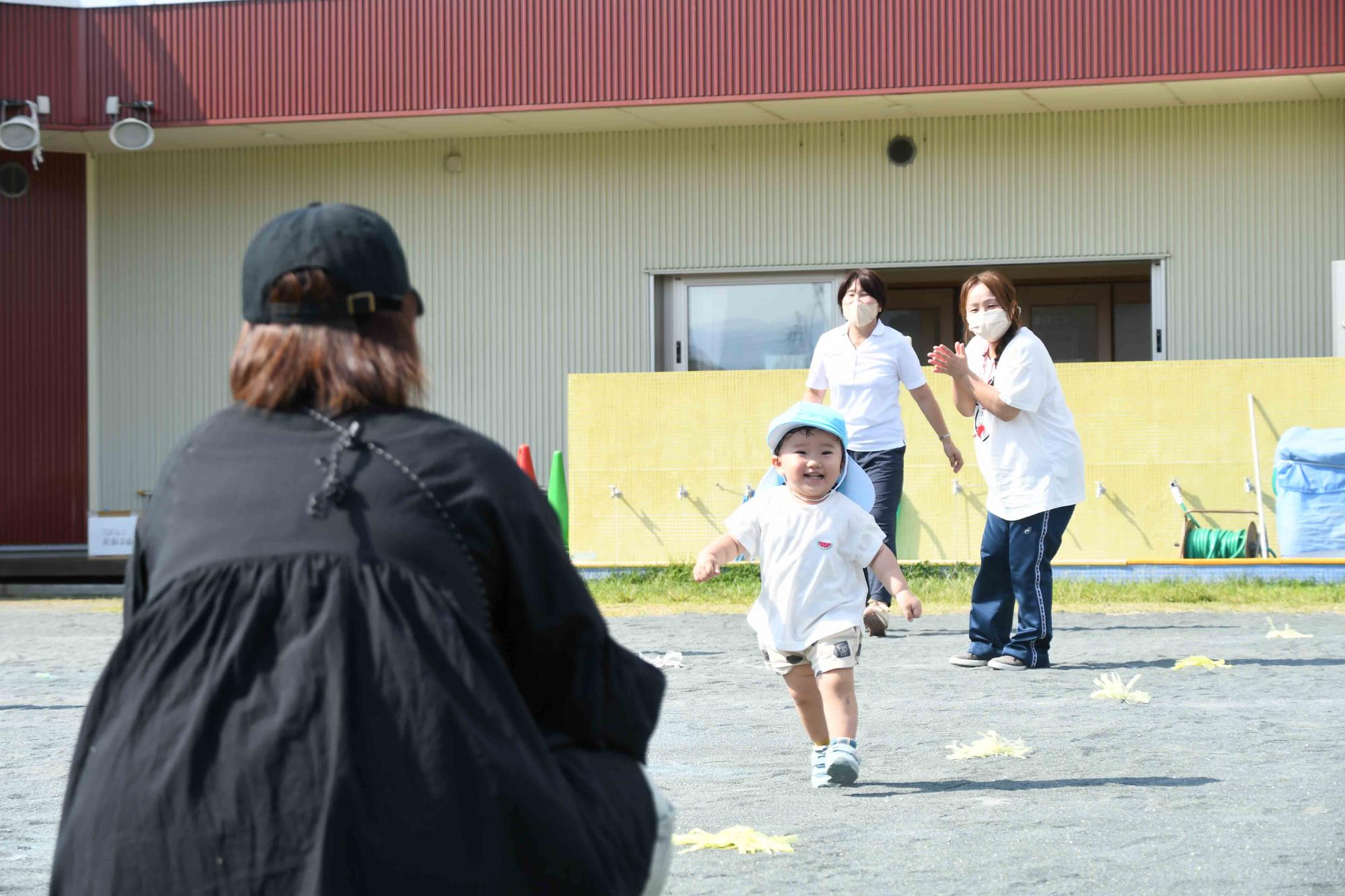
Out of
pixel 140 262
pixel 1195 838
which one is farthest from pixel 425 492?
pixel 140 262

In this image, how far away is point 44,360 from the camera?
1720cm

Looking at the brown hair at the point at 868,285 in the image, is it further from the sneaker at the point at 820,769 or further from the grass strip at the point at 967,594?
the sneaker at the point at 820,769

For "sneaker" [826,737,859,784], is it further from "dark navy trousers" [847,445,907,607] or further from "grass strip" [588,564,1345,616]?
"grass strip" [588,564,1345,616]

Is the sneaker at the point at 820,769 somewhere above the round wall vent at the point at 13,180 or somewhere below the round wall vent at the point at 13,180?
below

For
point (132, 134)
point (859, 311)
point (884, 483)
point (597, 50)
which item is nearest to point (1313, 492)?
point (884, 483)

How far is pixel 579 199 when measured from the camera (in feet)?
55.5

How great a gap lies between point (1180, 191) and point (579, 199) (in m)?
5.82

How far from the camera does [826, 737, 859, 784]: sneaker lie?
198 inches

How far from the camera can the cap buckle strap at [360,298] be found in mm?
2152

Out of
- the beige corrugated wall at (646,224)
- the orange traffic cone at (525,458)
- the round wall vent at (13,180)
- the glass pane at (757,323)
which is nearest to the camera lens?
the orange traffic cone at (525,458)

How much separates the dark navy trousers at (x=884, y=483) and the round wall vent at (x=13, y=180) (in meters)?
11.5

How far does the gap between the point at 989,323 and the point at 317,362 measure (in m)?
5.74

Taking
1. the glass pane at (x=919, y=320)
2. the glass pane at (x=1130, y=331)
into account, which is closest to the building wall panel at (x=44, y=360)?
the glass pane at (x=919, y=320)

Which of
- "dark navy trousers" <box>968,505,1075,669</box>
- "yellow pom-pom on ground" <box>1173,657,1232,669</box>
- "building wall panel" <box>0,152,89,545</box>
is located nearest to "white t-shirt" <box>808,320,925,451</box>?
"dark navy trousers" <box>968,505,1075,669</box>
